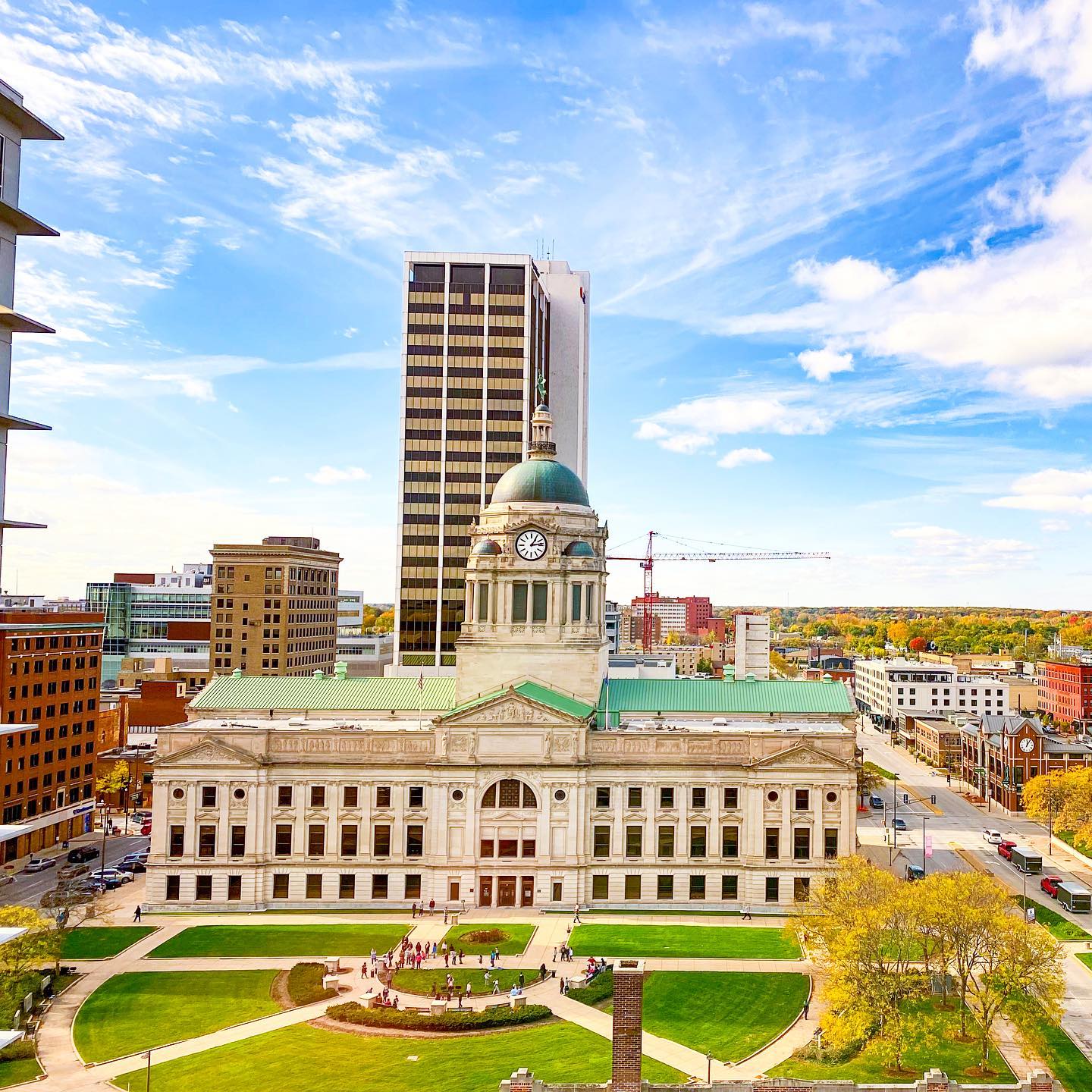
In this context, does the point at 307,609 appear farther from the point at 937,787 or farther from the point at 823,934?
the point at 823,934

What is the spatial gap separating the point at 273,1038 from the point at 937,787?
399 feet

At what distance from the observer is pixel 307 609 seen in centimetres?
18875

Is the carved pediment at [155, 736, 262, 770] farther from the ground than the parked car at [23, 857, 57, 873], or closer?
farther from the ground

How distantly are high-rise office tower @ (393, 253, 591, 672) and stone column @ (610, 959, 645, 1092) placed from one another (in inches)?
4202

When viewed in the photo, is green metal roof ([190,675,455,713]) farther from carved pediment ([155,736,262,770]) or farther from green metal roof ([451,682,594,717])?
carved pediment ([155,736,262,770])

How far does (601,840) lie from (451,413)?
247 ft

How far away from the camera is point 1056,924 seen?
267 feet

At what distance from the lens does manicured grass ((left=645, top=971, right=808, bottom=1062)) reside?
56.6m

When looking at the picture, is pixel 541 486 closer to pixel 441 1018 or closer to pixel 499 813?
pixel 499 813

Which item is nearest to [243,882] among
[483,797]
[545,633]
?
[483,797]

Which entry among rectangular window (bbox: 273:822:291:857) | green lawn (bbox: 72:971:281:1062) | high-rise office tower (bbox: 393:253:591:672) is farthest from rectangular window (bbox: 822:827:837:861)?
high-rise office tower (bbox: 393:253:591:672)

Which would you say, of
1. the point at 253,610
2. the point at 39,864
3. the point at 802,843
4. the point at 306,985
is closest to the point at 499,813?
the point at 306,985

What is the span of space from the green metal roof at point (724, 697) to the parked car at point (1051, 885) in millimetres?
23371

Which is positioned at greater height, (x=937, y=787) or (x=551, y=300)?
(x=551, y=300)
